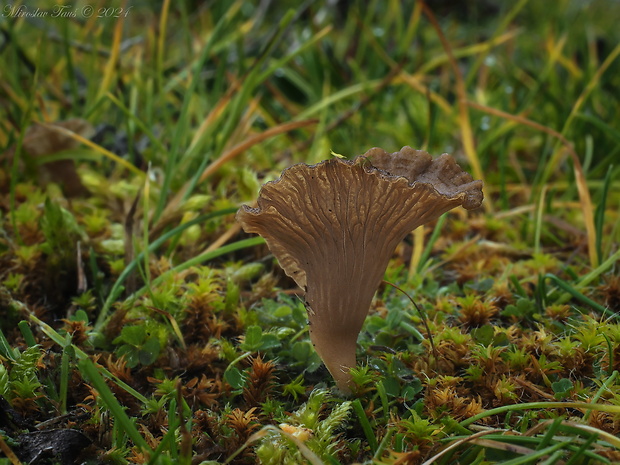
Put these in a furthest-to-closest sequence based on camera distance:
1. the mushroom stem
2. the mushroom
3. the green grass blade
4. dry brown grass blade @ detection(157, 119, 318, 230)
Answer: dry brown grass blade @ detection(157, 119, 318, 230)
the mushroom stem
the mushroom
the green grass blade

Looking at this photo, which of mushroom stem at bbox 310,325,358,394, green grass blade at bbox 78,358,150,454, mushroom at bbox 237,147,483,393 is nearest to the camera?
green grass blade at bbox 78,358,150,454

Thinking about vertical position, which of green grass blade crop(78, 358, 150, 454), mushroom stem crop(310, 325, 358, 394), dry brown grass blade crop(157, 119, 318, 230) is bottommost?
mushroom stem crop(310, 325, 358, 394)

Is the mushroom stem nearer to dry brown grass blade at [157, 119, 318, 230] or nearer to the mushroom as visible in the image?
the mushroom

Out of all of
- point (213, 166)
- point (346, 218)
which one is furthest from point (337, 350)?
point (213, 166)

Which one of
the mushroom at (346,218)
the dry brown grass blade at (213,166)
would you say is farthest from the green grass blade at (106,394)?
the dry brown grass blade at (213,166)

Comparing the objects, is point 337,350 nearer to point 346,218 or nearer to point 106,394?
point 346,218

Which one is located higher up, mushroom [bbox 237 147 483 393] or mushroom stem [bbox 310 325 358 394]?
mushroom [bbox 237 147 483 393]

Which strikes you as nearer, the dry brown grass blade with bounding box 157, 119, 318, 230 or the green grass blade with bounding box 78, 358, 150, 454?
the green grass blade with bounding box 78, 358, 150, 454

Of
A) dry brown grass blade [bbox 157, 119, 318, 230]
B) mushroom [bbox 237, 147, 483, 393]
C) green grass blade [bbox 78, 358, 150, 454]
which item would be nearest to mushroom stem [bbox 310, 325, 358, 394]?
mushroom [bbox 237, 147, 483, 393]
